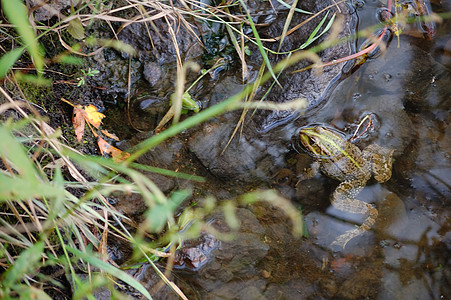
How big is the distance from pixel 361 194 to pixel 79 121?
3057mm

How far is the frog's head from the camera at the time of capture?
12.6 ft

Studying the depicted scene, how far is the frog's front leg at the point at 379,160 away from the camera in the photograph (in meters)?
3.81

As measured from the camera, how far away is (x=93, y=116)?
11.5ft

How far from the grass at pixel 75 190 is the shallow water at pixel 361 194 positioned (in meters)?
0.24

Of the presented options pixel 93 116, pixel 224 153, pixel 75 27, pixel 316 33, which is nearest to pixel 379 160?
pixel 316 33

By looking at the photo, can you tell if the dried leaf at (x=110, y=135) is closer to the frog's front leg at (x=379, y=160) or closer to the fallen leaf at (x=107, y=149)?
the fallen leaf at (x=107, y=149)

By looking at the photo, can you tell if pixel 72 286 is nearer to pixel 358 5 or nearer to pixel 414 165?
pixel 414 165

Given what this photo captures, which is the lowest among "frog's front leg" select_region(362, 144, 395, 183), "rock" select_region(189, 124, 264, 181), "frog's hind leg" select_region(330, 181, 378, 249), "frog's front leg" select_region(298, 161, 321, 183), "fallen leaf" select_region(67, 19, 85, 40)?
"frog's hind leg" select_region(330, 181, 378, 249)

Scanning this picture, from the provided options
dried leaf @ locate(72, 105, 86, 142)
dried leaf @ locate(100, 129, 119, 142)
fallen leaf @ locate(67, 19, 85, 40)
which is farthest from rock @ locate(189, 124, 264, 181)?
fallen leaf @ locate(67, 19, 85, 40)

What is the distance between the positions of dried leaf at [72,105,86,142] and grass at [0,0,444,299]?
1.02ft

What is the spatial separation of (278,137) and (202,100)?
95cm

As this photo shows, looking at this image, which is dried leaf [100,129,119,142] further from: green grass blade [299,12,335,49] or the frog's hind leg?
the frog's hind leg

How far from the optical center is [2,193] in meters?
1.65

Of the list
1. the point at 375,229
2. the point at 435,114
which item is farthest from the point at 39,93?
the point at 435,114
